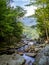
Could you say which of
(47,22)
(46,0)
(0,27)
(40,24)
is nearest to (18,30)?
(40,24)

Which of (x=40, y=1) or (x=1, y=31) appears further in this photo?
(x=40, y=1)

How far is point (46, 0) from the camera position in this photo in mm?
31047

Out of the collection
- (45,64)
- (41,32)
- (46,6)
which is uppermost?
(46,6)

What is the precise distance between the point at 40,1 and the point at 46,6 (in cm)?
146

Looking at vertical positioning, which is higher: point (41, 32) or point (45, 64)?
point (45, 64)

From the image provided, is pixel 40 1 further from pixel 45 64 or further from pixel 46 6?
pixel 45 64

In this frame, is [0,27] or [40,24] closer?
[0,27]

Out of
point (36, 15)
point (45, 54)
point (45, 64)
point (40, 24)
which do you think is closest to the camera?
point (45, 64)

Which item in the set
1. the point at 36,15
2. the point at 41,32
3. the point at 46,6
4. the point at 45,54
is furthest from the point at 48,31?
the point at 45,54

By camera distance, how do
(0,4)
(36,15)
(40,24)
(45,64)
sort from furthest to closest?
(40,24) < (36,15) < (0,4) < (45,64)

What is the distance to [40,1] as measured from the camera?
3303cm

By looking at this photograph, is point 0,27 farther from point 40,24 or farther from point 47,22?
point 40,24

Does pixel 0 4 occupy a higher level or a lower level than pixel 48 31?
higher

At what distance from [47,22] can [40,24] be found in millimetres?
4667
